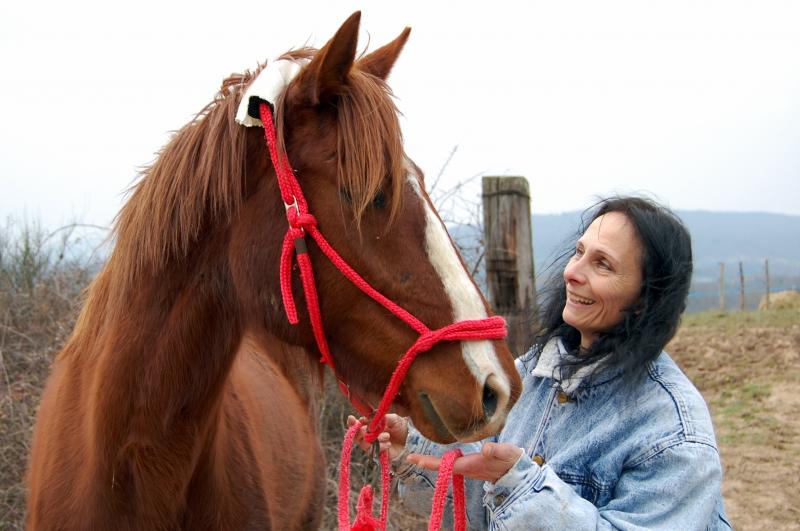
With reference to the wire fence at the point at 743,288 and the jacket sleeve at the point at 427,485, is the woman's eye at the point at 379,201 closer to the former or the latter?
the jacket sleeve at the point at 427,485

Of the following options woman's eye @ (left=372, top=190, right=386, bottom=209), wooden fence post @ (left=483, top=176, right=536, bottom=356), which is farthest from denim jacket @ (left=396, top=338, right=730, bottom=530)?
wooden fence post @ (left=483, top=176, right=536, bottom=356)

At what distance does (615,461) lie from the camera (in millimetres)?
1582

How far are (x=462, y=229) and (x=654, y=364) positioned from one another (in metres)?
3.22

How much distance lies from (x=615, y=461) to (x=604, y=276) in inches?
19.4

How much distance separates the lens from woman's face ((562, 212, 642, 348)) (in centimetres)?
175

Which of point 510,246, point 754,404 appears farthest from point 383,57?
point 754,404

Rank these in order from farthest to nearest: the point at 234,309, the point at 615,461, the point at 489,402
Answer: the point at 234,309 → the point at 615,461 → the point at 489,402

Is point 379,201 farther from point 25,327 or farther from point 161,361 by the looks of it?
point 25,327

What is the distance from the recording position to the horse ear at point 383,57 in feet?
6.29

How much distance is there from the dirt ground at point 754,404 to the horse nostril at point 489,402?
171 inches

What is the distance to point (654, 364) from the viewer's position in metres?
1.70

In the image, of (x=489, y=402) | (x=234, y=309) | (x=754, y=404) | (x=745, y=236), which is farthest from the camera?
(x=745, y=236)

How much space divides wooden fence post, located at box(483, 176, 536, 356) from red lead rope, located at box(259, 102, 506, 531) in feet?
6.96

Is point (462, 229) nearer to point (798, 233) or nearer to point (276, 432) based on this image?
point (276, 432)
